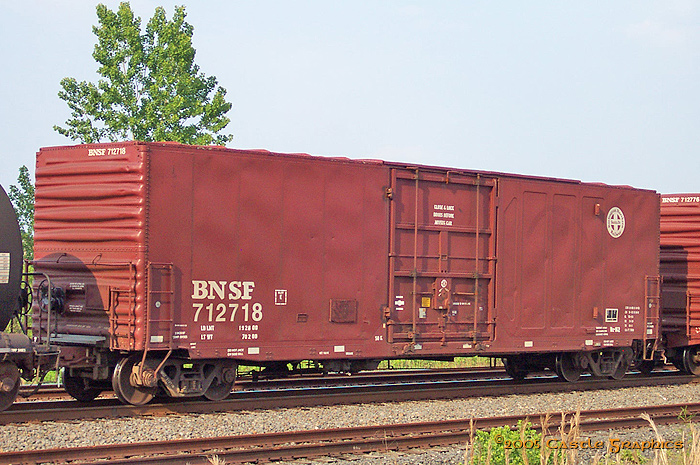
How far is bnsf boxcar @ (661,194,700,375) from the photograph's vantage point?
738 inches

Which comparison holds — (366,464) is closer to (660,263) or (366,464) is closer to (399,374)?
(399,374)

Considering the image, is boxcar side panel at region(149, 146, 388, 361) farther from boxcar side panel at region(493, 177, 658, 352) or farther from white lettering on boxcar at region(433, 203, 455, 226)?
boxcar side panel at region(493, 177, 658, 352)

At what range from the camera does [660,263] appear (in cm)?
1977

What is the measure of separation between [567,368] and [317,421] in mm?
7143

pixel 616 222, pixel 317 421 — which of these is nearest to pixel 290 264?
pixel 317 421

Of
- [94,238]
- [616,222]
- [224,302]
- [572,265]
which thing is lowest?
[224,302]

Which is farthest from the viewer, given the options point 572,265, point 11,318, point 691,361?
point 691,361

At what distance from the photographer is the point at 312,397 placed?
44.0 ft

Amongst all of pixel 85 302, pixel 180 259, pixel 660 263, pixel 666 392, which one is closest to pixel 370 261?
pixel 180 259

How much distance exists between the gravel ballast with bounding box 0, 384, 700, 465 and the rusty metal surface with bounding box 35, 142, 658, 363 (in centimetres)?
104

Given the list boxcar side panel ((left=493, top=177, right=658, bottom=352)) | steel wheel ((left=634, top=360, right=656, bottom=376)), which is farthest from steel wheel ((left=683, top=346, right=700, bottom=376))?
boxcar side panel ((left=493, top=177, right=658, bottom=352))

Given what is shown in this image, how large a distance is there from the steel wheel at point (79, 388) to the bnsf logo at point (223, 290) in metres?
2.35

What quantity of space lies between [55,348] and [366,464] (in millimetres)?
4961

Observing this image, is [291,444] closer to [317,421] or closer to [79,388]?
[317,421]
